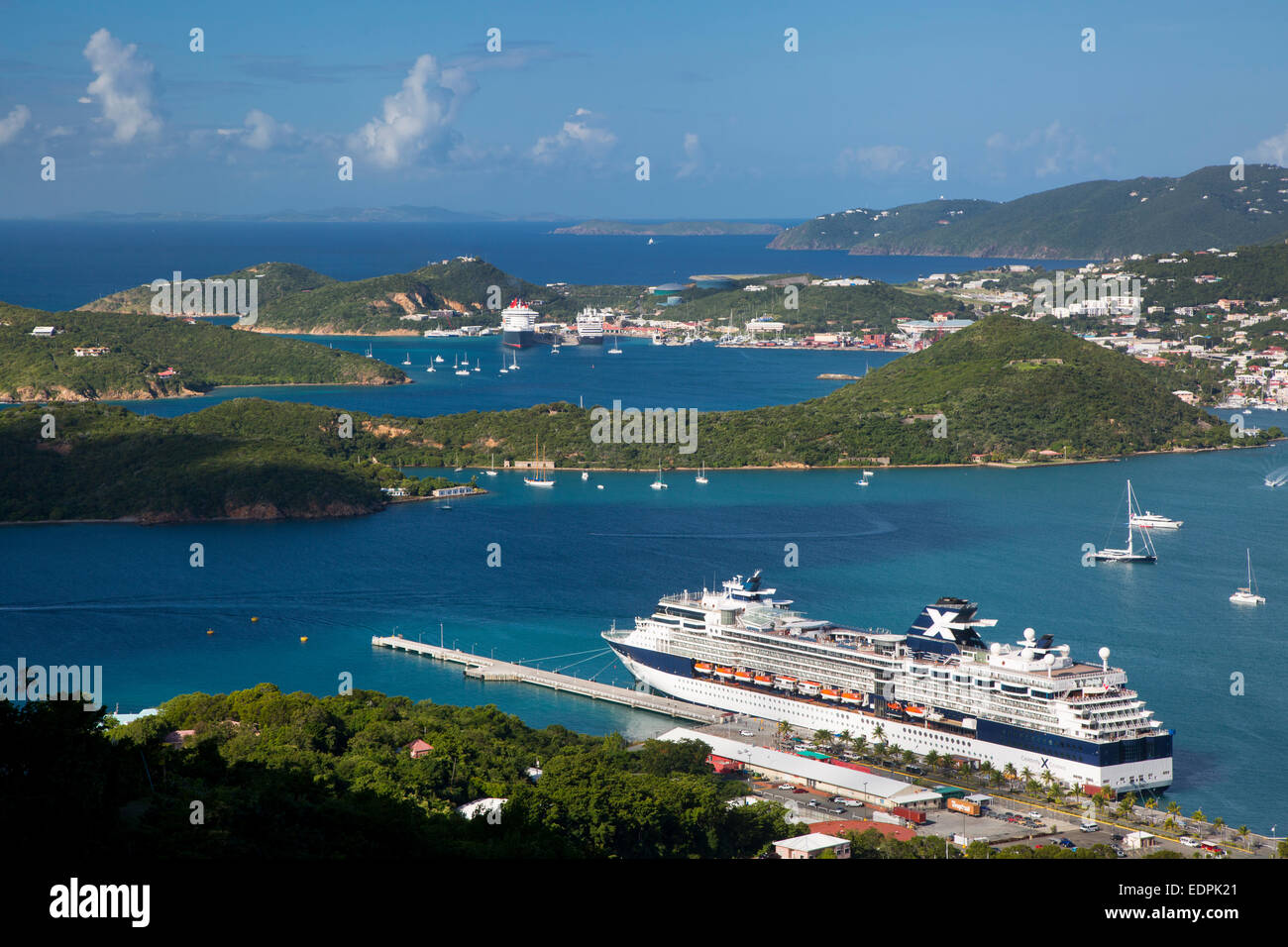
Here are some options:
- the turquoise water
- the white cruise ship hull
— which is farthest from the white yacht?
the white cruise ship hull

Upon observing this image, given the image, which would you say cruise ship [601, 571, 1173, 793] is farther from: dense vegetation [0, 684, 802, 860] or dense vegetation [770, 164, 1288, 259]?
dense vegetation [770, 164, 1288, 259]

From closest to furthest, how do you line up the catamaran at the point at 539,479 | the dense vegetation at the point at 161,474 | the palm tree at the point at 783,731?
1. the palm tree at the point at 783,731
2. the dense vegetation at the point at 161,474
3. the catamaran at the point at 539,479

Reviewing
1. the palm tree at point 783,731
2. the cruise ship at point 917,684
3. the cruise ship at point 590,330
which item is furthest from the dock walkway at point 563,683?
the cruise ship at point 590,330

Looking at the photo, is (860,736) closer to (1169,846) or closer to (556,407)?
(1169,846)

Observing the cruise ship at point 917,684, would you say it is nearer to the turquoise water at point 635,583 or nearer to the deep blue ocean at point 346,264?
the turquoise water at point 635,583
